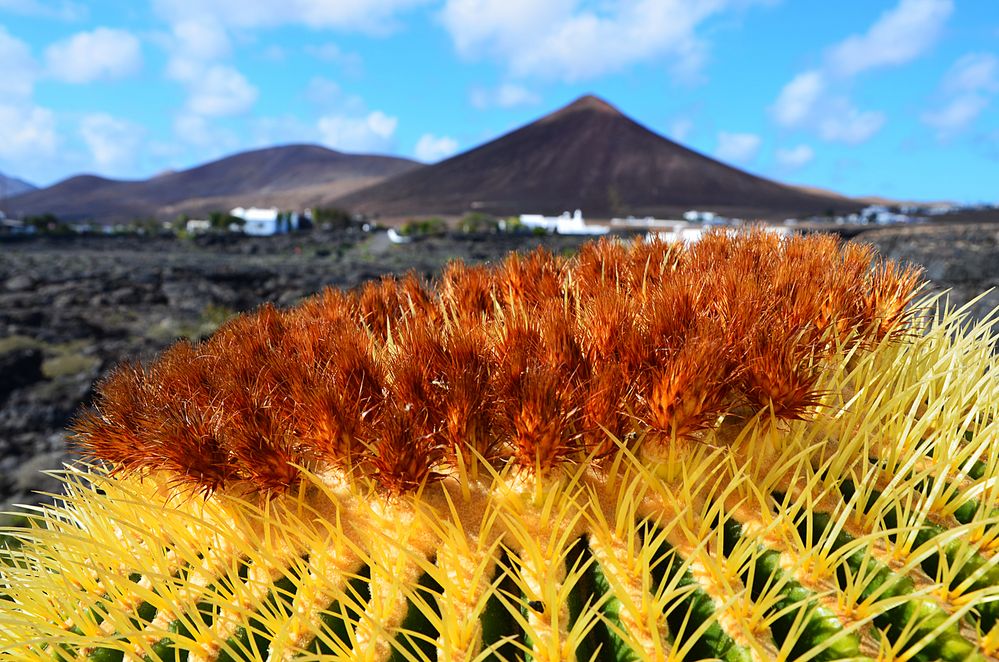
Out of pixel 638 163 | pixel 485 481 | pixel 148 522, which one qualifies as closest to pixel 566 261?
pixel 485 481

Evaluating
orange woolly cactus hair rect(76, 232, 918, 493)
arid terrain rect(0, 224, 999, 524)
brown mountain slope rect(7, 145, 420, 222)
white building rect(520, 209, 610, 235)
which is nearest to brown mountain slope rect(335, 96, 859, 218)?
brown mountain slope rect(7, 145, 420, 222)

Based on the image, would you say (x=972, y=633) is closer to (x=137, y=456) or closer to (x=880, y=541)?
(x=880, y=541)

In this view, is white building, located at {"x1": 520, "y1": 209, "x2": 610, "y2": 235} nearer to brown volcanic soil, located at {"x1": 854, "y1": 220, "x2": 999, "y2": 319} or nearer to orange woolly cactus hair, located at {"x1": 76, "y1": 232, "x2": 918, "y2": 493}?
brown volcanic soil, located at {"x1": 854, "y1": 220, "x2": 999, "y2": 319}

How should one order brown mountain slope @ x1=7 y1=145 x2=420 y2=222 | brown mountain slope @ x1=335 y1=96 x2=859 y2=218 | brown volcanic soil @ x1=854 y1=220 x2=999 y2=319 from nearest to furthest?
brown volcanic soil @ x1=854 y1=220 x2=999 y2=319 → brown mountain slope @ x1=335 y1=96 x2=859 y2=218 → brown mountain slope @ x1=7 y1=145 x2=420 y2=222

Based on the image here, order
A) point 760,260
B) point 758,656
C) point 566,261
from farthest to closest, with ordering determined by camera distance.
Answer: point 566,261 → point 760,260 → point 758,656

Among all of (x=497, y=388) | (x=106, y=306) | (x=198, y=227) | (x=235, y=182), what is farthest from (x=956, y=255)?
(x=235, y=182)
